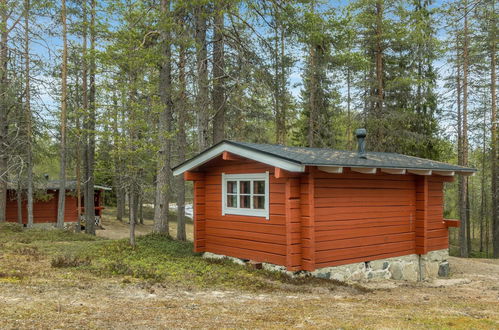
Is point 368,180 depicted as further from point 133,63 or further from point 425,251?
point 133,63

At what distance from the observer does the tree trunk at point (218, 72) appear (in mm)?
11913

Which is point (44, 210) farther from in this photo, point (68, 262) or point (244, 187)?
point (244, 187)

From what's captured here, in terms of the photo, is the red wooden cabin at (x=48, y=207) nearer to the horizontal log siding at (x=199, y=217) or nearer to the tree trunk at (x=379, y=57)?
the horizontal log siding at (x=199, y=217)

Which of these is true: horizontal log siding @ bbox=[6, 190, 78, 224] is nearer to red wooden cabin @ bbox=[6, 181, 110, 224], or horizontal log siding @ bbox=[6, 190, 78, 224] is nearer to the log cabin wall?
red wooden cabin @ bbox=[6, 181, 110, 224]

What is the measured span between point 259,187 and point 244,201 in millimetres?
569

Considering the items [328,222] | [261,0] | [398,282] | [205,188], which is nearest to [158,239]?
[205,188]

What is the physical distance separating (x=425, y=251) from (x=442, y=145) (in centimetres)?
891

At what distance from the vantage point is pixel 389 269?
9203mm

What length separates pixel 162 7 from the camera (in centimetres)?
1170

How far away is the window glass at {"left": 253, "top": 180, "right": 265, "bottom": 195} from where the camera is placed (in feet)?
27.6

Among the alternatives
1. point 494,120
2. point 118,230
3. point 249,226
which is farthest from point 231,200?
point 118,230

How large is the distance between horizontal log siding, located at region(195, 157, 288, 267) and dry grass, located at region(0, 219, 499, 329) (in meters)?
0.52

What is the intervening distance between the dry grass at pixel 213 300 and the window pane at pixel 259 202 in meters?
1.34

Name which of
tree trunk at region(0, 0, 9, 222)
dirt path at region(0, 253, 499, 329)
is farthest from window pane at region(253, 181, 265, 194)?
tree trunk at region(0, 0, 9, 222)
